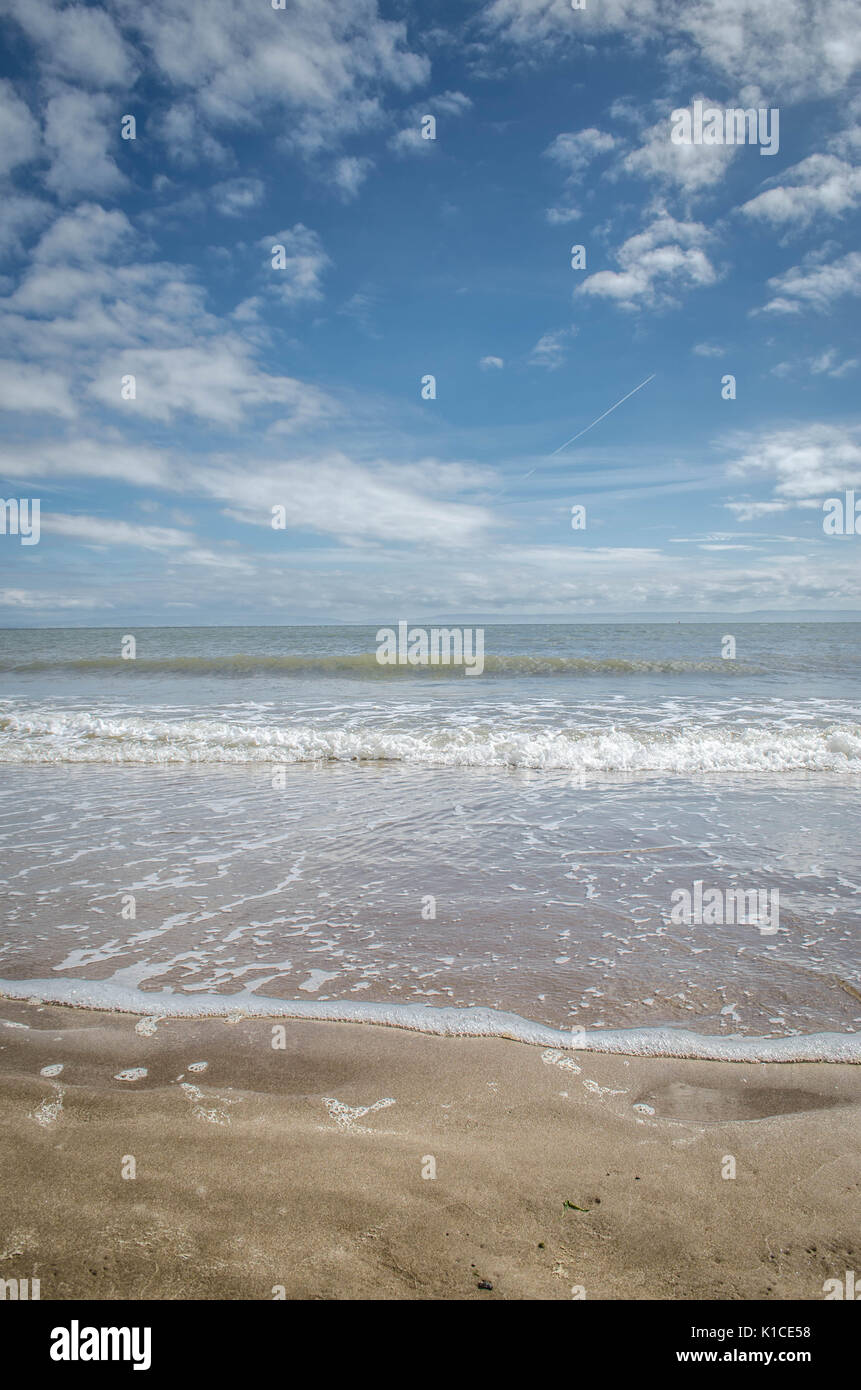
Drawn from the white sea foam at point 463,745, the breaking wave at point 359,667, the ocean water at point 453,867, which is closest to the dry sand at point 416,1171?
the ocean water at point 453,867

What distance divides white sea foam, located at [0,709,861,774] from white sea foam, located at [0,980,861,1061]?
7.31m

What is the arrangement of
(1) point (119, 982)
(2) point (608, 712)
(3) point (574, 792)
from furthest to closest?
(2) point (608, 712), (3) point (574, 792), (1) point (119, 982)

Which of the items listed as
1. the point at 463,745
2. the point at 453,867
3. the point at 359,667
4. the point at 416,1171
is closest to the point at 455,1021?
the point at 416,1171

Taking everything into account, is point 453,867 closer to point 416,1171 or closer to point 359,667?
point 416,1171

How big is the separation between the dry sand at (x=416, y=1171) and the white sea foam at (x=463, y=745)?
7.83m

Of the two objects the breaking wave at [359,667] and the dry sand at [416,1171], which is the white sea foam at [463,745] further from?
the breaking wave at [359,667]

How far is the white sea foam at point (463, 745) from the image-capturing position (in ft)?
35.9

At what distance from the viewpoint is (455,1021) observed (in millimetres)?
3674

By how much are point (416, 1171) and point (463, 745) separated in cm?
961

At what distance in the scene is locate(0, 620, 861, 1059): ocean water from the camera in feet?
13.0
